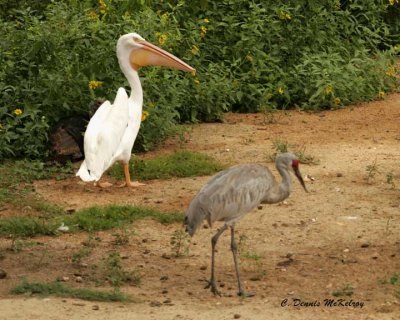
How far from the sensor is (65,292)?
6.95 m

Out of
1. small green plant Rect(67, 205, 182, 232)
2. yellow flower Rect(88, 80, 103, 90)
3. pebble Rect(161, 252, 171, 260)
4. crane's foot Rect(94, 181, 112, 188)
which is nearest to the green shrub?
yellow flower Rect(88, 80, 103, 90)

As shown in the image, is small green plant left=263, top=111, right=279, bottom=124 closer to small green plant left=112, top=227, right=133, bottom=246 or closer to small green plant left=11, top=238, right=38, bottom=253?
small green plant left=112, top=227, right=133, bottom=246

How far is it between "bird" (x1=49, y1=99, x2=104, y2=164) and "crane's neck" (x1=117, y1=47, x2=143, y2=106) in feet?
1.17

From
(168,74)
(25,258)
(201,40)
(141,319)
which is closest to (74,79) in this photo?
(168,74)

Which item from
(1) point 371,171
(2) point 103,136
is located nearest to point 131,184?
(2) point 103,136

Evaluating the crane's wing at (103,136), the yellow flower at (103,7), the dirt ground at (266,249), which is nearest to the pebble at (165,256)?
the dirt ground at (266,249)

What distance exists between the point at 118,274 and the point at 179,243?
2.22 feet

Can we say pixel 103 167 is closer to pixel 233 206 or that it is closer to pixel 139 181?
pixel 139 181

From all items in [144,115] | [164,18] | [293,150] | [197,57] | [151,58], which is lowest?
[293,150]

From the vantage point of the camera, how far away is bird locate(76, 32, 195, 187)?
31.4 feet

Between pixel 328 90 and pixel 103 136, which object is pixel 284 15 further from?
pixel 103 136

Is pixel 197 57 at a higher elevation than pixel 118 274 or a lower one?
higher

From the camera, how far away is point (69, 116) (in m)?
10.8

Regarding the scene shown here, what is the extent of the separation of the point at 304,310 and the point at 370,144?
4.60 metres
